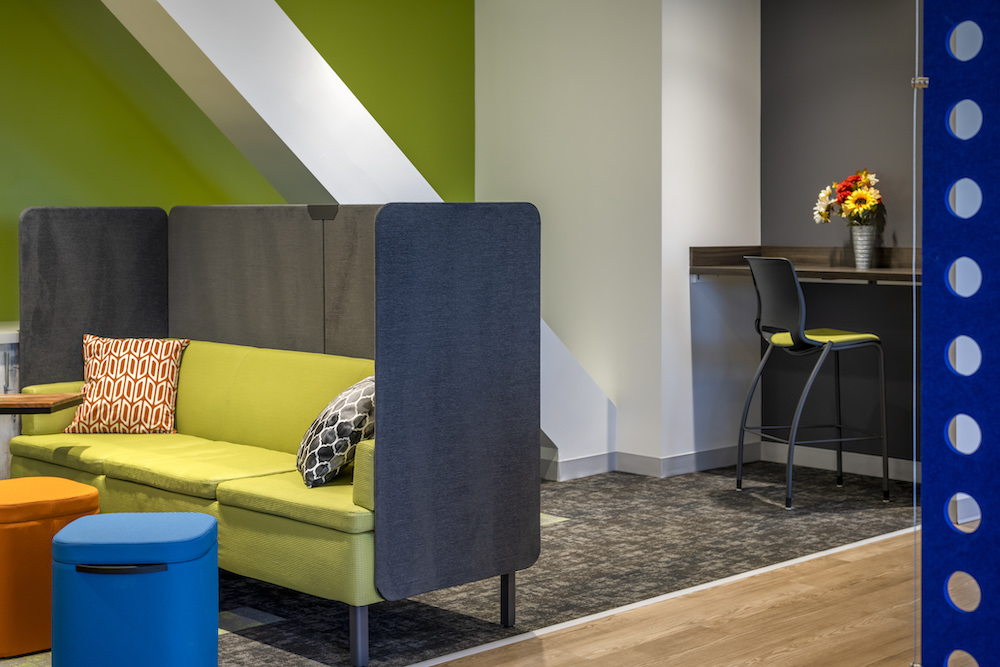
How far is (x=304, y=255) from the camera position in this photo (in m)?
4.27

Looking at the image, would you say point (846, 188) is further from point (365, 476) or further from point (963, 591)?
point (365, 476)

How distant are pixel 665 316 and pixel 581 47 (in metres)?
1.49

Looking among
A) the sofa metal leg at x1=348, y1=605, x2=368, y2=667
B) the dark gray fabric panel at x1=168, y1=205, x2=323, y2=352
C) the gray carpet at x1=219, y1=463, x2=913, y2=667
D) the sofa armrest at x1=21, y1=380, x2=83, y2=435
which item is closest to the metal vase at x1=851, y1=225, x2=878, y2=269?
the gray carpet at x1=219, y1=463, x2=913, y2=667

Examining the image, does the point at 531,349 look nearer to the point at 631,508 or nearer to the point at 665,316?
the point at 631,508

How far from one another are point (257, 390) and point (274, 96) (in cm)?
116

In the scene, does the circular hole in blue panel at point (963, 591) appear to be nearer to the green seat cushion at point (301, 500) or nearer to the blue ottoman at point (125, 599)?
the green seat cushion at point (301, 500)

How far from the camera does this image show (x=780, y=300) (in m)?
5.15

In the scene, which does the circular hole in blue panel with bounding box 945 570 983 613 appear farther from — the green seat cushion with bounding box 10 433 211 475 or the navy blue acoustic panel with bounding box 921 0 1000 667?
the green seat cushion with bounding box 10 433 211 475

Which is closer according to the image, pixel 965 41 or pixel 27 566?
pixel 965 41

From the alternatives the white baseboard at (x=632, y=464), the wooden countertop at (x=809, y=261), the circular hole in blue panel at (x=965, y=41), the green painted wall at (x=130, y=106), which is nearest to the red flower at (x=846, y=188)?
the wooden countertop at (x=809, y=261)

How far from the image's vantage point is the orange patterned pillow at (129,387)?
4.47m

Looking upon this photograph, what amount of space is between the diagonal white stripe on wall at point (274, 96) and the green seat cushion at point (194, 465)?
1170 mm

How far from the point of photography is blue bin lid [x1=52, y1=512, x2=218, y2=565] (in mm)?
2764

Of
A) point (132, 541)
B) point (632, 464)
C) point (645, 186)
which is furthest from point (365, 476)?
point (645, 186)
